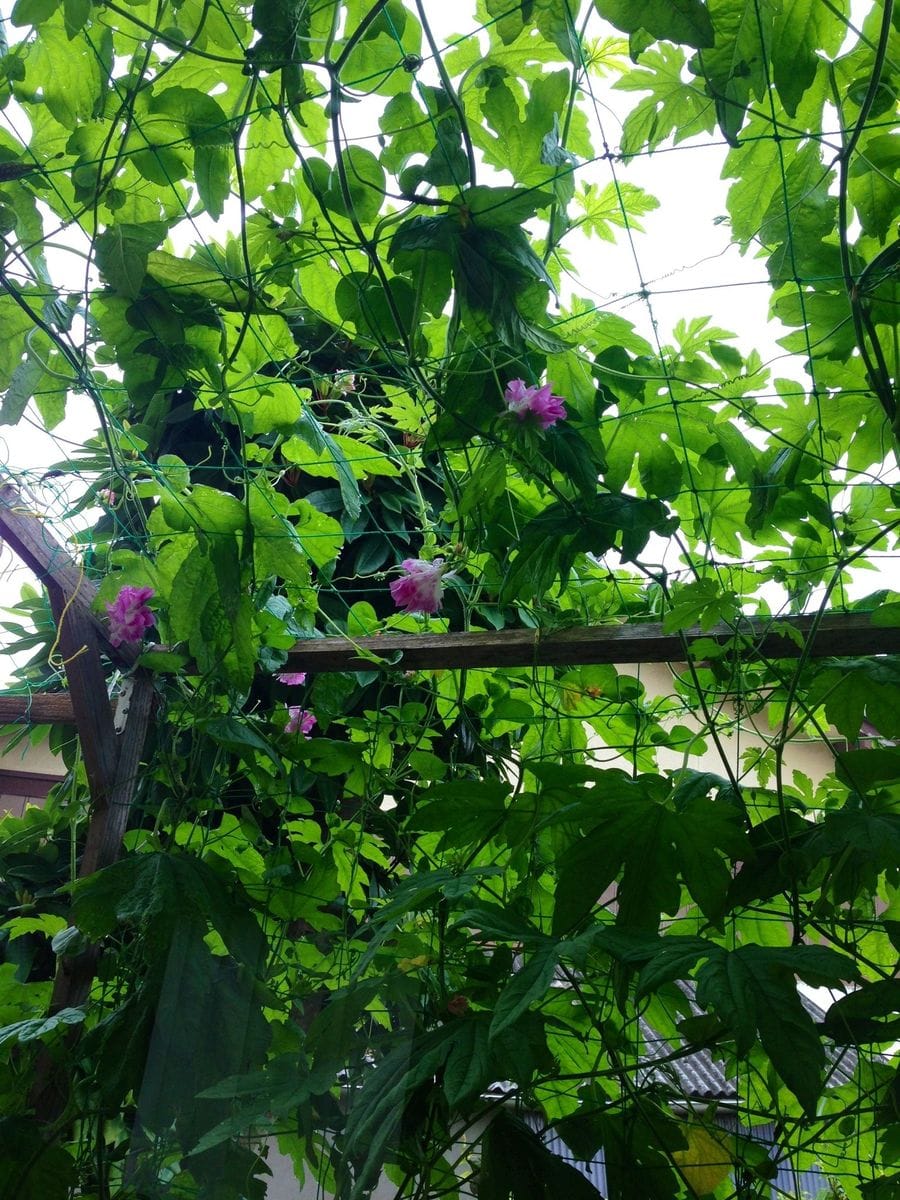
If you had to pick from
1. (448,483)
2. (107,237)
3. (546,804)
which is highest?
(107,237)

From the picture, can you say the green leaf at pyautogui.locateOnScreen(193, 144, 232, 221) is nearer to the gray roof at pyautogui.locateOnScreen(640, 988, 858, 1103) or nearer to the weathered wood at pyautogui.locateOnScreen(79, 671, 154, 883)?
the weathered wood at pyautogui.locateOnScreen(79, 671, 154, 883)

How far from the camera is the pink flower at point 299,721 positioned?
1.32 meters

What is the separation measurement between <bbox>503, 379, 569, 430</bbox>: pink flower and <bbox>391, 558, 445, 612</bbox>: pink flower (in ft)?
0.94

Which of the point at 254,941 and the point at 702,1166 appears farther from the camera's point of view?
the point at 254,941

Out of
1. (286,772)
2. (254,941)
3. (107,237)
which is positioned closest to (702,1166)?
(254,941)

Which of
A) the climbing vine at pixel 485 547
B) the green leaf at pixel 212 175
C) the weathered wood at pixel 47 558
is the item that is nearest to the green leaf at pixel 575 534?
the climbing vine at pixel 485 547

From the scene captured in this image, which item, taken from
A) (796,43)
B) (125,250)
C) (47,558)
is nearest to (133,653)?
(47,558)

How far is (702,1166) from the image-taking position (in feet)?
3.32

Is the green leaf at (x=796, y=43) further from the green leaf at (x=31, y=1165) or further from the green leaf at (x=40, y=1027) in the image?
the green leaf at (x=31, y=1165)

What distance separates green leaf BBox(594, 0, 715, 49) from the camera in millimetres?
712

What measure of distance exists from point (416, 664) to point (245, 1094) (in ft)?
1.66

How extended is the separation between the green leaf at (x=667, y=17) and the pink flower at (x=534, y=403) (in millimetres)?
307

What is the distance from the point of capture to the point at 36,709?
1.38 m

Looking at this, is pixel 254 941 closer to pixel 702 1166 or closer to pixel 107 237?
pixel 702 1166
